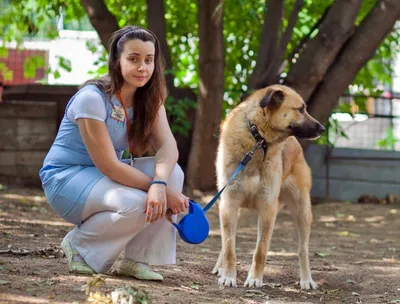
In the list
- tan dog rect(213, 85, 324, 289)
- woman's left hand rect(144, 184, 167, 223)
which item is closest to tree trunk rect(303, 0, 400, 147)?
tan dog rect(213, 85, 324, 289)

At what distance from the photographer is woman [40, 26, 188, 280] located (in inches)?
171

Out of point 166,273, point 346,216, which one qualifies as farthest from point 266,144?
point 346,216

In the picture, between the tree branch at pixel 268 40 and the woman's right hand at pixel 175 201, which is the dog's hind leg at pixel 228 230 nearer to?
the woman's right hand at pixel 175 201

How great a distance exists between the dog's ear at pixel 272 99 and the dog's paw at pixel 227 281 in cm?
121

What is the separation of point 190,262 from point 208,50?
4110 mm

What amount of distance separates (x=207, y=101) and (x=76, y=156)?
5595 mm

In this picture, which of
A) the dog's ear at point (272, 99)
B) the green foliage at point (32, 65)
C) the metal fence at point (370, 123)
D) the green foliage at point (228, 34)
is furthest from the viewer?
the green foliage at point (32, 65)

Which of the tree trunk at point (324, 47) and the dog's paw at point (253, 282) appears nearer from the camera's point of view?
the dog's paw at point (253, 282)

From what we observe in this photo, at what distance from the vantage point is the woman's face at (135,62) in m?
4.43

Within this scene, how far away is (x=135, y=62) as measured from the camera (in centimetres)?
445

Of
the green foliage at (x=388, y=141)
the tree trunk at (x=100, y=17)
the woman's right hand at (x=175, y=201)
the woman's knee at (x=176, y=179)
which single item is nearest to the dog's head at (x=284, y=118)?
the woman's knee at (x=176, y=179)

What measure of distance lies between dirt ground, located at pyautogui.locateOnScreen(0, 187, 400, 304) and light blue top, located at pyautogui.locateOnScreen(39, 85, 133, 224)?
44cm

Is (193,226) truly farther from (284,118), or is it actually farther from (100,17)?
(100,17)

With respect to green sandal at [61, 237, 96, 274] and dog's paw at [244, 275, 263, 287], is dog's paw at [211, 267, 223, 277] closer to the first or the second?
dog's paw at [244, 275, 263, 287]
